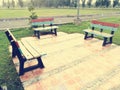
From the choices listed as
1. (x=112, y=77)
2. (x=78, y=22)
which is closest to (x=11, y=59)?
(x=112, y=77)

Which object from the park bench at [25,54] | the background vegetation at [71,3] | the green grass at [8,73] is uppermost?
the background vegetation at [71,3]

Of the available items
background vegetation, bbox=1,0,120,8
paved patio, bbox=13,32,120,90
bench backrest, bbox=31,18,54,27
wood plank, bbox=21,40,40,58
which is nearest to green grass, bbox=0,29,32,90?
paved patio, bbox=13,32,120,90

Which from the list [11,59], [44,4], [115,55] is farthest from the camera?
[44,4]

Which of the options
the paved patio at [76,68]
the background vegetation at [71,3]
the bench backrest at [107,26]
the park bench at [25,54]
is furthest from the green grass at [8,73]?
the background vegetation at [71,3]

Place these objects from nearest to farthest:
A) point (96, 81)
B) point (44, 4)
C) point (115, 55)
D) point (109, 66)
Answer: point (96, 81) < point (109, 66) < point (115, 55) < point (44, 4)

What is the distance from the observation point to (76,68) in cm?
549

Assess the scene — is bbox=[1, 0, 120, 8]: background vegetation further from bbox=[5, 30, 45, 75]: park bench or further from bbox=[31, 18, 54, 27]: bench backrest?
bbox=[5, 30, 45, 75]: park bench

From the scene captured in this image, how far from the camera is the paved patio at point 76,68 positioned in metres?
4.50

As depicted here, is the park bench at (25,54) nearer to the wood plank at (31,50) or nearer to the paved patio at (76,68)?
the wood plank at (31,50)

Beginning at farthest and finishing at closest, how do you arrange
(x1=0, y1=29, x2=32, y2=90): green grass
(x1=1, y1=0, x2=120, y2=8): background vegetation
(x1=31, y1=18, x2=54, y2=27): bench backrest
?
(x1=1, y1=0, x2=120, y2=8): background vegetation
(x1=31, y1=18, x2=54, y2=27): bench backrest
(x1=0, y1=29, x2=32, y2=90): green grass

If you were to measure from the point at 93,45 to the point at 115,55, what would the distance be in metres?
1.49

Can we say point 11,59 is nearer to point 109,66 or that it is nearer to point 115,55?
point 109,66

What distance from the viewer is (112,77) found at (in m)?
4.91

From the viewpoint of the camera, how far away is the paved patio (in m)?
4.50
